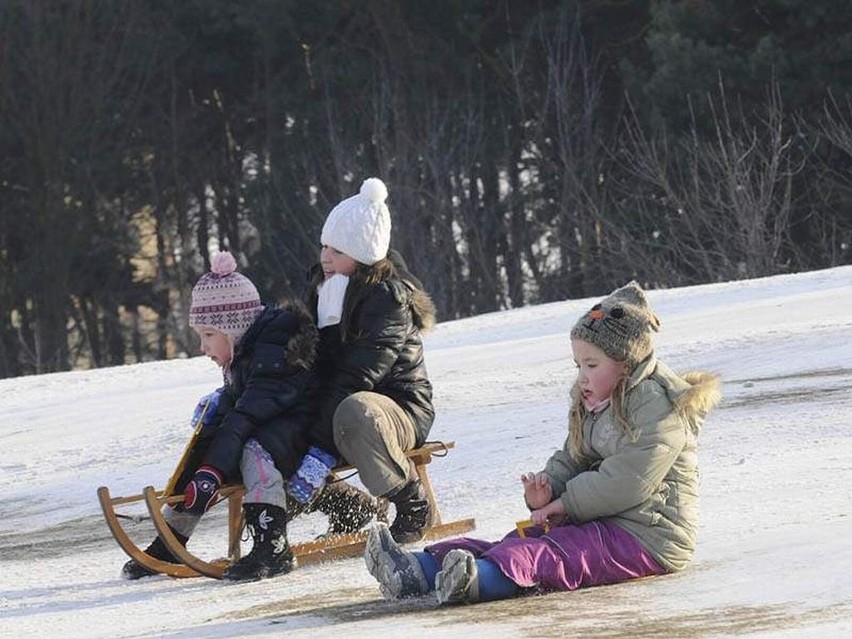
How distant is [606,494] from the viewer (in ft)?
18.7

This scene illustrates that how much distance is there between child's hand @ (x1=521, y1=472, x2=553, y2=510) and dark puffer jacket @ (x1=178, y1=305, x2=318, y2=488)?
1178mm

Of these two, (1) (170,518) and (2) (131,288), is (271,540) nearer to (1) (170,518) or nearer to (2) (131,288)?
(1) (170,518)

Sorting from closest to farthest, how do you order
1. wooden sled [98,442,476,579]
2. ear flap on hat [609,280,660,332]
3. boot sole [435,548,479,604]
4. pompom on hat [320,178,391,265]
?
boot sole [435,548,479,604] < ear flap on hat [609,280,660,332] < wooden sled [98,442,476,579] < pompom on hat [320,178,391,265]

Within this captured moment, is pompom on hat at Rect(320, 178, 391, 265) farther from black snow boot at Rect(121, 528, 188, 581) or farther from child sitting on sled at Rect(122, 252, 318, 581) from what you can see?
black snow boot at Rect(121, 528, 188, 581)

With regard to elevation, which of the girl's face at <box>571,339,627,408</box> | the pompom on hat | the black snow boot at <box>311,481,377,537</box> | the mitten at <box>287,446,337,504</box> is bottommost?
the black snow boot at <box>311,481,377,537</box>

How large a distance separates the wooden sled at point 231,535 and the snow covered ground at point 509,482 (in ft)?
0.24

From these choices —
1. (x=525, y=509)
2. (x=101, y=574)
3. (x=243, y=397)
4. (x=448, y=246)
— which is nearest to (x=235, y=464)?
(x=243, y=397)

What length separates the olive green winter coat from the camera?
18.7 ft

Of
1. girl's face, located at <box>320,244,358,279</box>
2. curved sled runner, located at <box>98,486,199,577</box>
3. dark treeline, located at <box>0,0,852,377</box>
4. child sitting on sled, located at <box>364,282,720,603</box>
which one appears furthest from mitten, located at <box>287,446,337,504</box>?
dark treeline, located at <box>0,0,852,377</box>

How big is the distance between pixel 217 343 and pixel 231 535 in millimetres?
699

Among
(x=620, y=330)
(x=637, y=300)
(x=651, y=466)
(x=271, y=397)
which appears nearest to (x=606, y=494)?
(x=651, y=466)

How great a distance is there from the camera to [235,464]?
6.73 metres

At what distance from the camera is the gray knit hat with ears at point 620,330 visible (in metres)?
5.83

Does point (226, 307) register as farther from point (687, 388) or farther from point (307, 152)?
point (307, 152)
